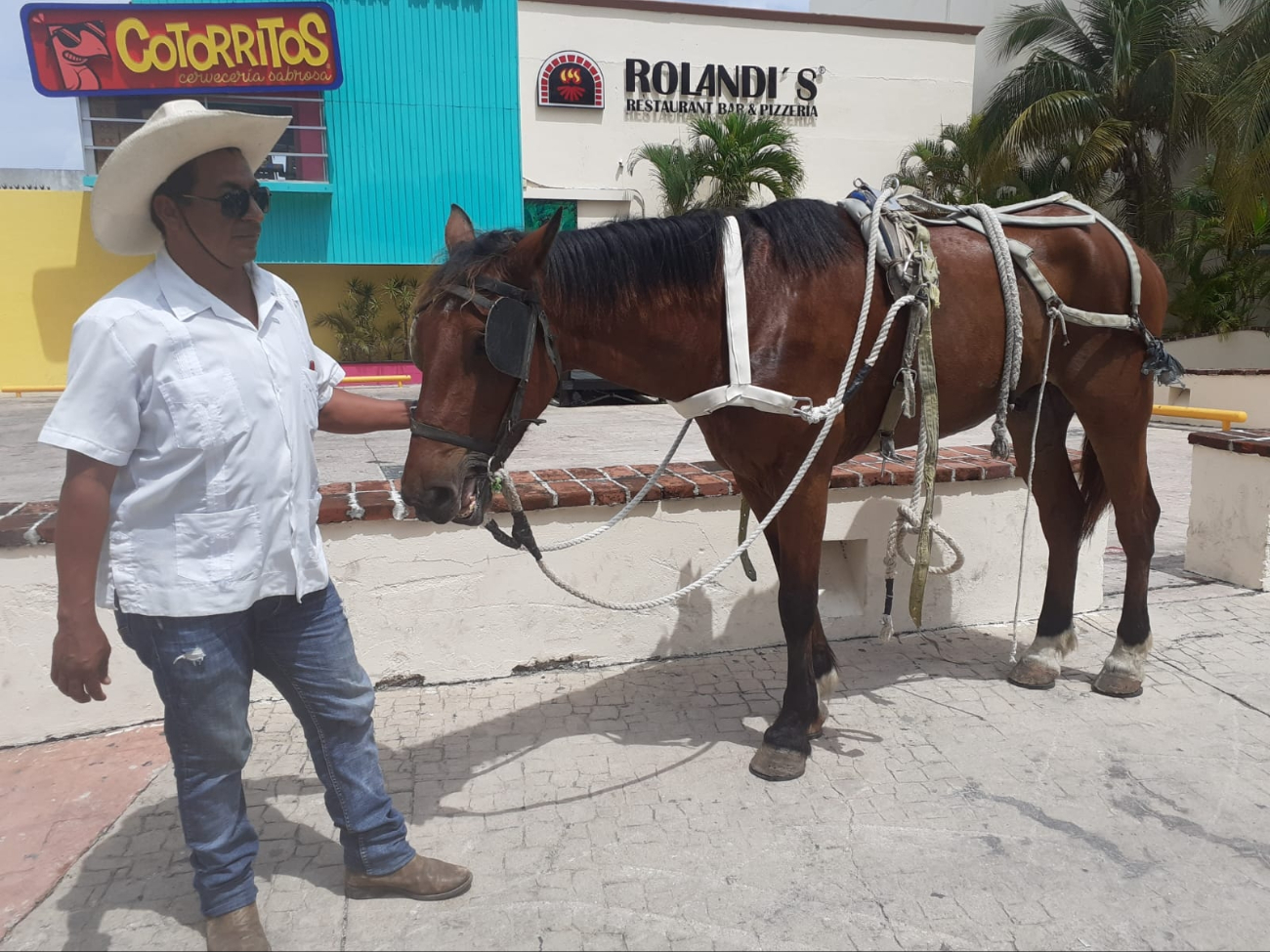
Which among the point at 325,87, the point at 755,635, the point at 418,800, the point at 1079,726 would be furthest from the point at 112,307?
the point at 325,87

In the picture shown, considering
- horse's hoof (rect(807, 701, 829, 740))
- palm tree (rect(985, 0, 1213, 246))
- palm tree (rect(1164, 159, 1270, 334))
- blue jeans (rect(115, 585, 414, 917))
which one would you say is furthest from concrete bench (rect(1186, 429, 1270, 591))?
palm tree (rect(985, 0, 1213, 246))

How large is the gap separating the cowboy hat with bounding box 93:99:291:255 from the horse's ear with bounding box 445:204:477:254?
2.02ft

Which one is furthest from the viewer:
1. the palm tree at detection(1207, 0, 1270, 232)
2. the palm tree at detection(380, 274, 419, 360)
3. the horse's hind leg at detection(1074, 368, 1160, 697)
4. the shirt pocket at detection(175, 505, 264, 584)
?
the palm tree at detection(380, 274, 419, 360)

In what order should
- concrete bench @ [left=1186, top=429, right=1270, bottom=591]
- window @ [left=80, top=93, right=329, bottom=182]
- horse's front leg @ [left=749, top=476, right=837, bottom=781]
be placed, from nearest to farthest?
horse's front leg @ [left=749, top=476, right=837, bottom=781] < concrete bench @ [left=1186, top=429, right=1270, bottom=591] < window @ [left=80, top=93, right=329, bottom=182]

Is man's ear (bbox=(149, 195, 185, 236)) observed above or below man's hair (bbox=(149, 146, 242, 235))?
below

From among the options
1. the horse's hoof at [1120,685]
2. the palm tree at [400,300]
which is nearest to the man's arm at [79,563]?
the horse's hoof at [1120,685]

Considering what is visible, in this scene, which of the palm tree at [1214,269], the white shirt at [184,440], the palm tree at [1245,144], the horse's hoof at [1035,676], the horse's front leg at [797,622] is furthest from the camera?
the palm tree at [1214,269]

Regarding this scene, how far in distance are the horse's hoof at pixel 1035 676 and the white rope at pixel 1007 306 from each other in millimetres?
1004

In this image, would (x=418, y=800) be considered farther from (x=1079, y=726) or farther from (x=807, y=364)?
(x=1079, y=726)

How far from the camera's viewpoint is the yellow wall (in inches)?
657

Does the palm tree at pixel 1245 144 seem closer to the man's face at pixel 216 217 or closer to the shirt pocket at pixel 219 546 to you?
the man's face at pixel 216 217

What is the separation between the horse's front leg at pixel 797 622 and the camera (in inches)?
109

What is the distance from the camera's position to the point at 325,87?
54.7 ft

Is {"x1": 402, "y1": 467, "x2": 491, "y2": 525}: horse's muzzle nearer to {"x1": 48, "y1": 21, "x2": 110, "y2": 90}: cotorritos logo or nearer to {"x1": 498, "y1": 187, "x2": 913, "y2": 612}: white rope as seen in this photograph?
{"x1": 498, "y1": 187, "x2": 913, "y2": 612}: white rope
